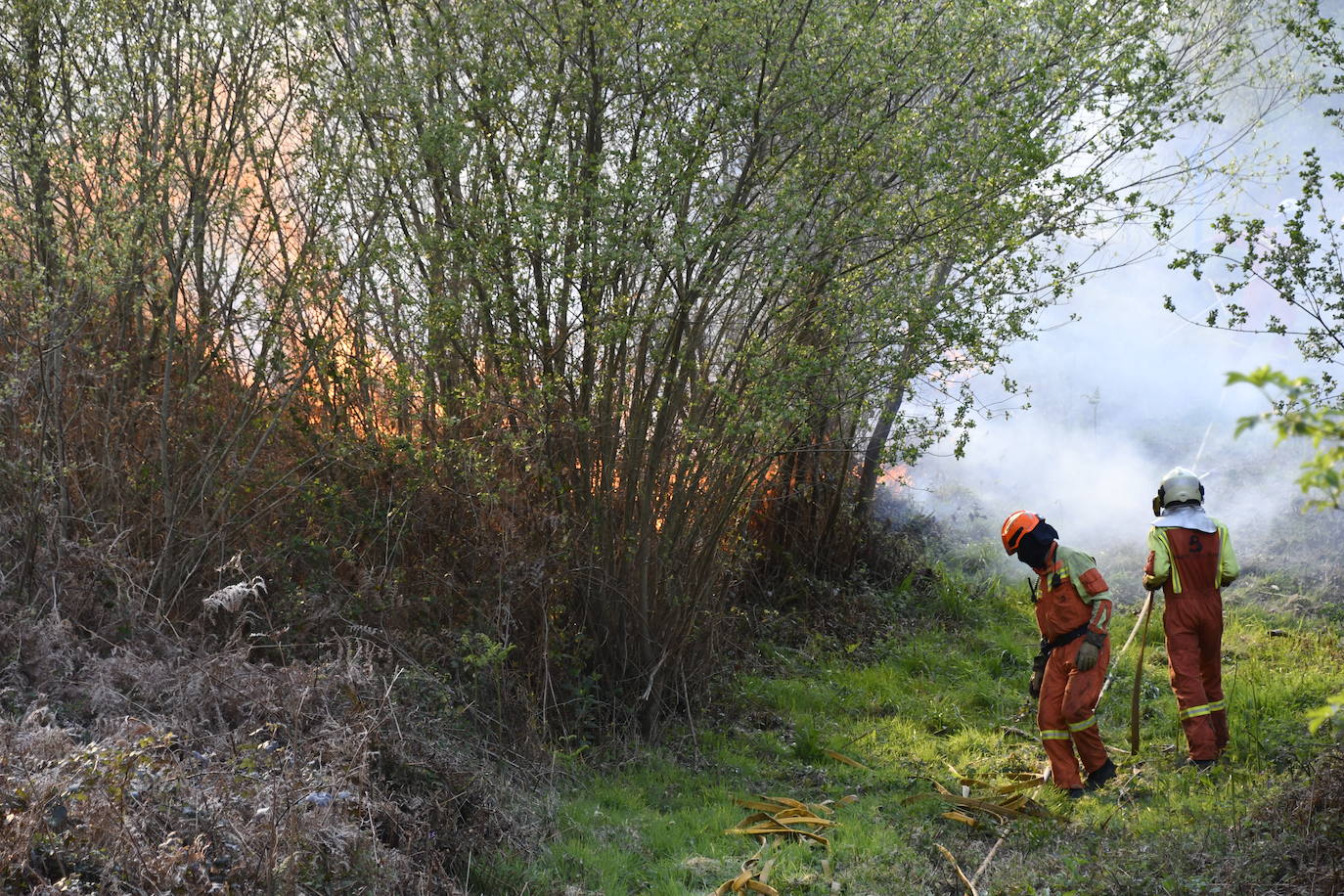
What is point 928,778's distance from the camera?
6.72 m

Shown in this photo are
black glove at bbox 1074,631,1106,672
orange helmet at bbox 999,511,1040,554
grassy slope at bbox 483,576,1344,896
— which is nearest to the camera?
Answer: grassy slope at bbox 483,576,1344,896

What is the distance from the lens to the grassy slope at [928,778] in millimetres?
4957

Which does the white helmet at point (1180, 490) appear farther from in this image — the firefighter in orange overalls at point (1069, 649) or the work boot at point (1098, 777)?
the work boot at point (1098, 777)

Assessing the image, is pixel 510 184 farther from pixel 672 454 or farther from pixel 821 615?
pixel 821 615

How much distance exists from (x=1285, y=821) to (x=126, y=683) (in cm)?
526

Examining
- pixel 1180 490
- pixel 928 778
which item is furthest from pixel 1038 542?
pixel 928 778

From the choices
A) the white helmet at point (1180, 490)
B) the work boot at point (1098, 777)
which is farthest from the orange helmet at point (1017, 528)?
the work boot at point (1098, 777)

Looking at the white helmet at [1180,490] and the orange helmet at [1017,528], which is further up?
the white helmet at [1180,490]

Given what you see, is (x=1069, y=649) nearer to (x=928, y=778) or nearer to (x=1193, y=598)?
(x=1193, y=598)

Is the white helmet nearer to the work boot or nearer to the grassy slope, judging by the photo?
the grassy slope

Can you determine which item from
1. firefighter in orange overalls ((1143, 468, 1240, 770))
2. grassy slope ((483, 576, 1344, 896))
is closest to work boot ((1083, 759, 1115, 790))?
grassy slope ((483, 576, 1344, 896))

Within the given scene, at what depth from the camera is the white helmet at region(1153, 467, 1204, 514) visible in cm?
669

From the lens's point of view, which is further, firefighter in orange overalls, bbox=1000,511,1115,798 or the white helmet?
the white helmet

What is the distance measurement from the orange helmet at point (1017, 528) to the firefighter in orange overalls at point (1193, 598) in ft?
2.54
